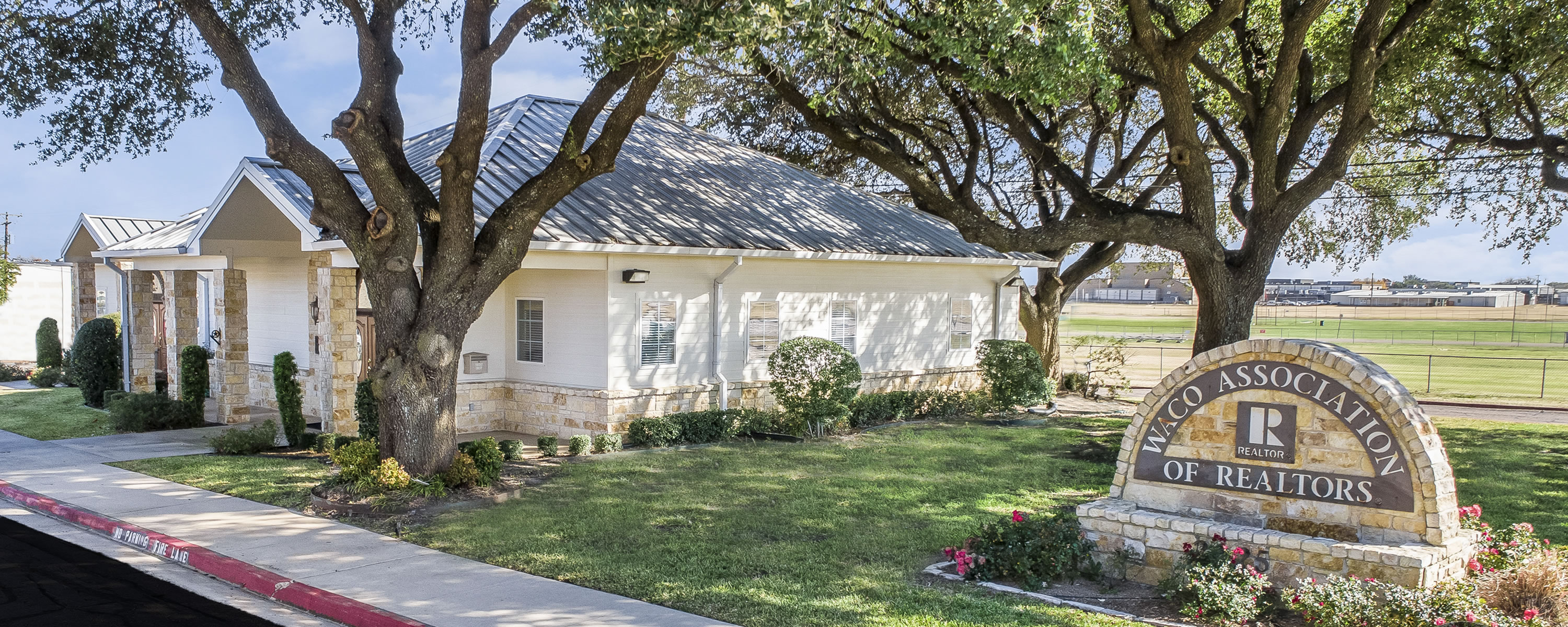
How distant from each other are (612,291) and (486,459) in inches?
155

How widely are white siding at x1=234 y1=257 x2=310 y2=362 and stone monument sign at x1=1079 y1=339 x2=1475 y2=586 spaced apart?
1389 cm

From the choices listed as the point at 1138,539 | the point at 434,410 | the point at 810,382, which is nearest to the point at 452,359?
the point at 434,410

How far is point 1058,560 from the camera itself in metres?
7.48

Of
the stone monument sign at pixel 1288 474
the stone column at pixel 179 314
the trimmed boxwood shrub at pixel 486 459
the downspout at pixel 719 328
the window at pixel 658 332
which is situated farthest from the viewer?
→ the stone column at pixel 179 314

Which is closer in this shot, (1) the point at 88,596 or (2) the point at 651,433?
(1) the point at 88,596

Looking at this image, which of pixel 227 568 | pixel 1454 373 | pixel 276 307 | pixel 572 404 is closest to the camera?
pixel 227 568

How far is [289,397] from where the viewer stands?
44.8ft

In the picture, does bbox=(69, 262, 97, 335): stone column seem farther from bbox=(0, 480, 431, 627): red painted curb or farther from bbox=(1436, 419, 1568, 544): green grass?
bbox=(1436, 419, 1568, 544): green grass

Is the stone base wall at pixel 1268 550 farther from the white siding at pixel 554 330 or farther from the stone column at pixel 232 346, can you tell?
the stone column at pixel 232 346

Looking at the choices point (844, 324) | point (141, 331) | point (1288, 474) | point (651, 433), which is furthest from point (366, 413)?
point (1288, 474)

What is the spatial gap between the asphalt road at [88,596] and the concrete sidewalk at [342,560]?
20.6 inches

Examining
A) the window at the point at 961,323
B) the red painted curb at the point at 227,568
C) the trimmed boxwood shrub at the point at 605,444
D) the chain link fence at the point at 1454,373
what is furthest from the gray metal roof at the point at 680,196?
the chain link fence at the point at 1454,373

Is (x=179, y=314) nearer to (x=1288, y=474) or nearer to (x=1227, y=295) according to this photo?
(x=1227, y=295)

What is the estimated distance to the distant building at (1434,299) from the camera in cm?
7219
